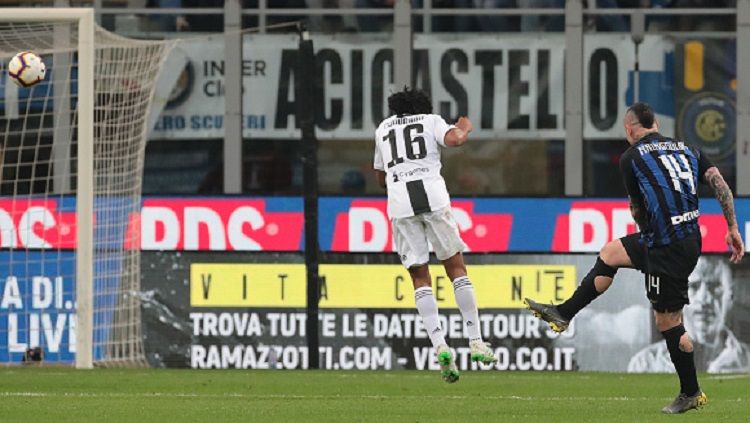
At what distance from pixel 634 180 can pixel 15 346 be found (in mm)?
9040

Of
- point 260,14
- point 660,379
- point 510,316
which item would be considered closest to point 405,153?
point 660,379

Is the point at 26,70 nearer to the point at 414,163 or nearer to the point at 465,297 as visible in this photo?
the point at 414,163

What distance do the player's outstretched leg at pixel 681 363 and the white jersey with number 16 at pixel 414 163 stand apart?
2.21 m

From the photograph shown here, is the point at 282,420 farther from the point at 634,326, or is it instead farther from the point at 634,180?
the point at 634,326

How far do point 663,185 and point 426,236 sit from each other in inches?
91.4

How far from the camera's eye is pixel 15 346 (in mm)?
18250

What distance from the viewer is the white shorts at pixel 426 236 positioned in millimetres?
12523

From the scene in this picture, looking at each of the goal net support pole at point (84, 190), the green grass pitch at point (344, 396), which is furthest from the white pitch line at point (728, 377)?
the goal net support pole at point (84, 190)

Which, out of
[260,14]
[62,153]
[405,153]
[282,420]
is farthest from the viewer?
[260,14]

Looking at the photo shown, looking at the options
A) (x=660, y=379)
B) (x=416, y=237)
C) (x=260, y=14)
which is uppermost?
(x=260, y=14)

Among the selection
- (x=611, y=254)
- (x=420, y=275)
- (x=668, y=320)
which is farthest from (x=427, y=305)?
(x=668, y=320)

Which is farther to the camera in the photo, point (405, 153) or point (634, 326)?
point (634, 326)

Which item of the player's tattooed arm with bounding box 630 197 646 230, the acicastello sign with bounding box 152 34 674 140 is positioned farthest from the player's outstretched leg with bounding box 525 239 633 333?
the acicastello sign with bounding box 152 34 674 140

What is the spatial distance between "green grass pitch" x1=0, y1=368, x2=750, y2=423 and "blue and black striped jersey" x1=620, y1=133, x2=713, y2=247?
106 cm
